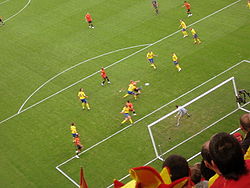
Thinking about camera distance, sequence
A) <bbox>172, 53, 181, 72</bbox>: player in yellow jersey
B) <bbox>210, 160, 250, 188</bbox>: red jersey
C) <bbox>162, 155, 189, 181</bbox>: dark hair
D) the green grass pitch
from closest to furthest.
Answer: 1. <bbox>210, 160, 250, 188</bbox>: red jersey
2. <bbox>162, 155, 189, 181</bbox>: dark hair
3. the green grass pitch
4. <bbox>172, 53, 181, 72</bbox>: player in yellow jersey

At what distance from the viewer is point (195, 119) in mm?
21484

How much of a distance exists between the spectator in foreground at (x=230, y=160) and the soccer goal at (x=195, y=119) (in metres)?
14.7

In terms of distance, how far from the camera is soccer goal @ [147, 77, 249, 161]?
68.0ft

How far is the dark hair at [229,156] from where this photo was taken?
539 cm

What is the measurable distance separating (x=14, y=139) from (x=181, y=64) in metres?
10.8

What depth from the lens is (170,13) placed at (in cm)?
3503

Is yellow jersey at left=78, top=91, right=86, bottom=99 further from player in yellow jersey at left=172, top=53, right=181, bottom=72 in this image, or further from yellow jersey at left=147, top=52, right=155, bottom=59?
player in yellow jersey at left=172, top=53, right=181, bottom=72

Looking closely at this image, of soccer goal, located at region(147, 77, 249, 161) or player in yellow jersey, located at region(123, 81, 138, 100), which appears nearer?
soccer goal, located at region(147, 77, 249, 161)

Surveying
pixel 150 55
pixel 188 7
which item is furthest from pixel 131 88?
pixel 188 7

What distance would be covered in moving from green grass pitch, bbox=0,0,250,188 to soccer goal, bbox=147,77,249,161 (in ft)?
0.35

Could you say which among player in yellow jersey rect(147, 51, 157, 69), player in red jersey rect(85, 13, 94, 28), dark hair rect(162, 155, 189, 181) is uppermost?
dark hair rect(162, 155, 189, 181)

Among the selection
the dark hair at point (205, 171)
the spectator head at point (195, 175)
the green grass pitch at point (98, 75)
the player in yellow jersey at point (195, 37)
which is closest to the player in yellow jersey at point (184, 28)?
the green grass pitch at point (98, 75)

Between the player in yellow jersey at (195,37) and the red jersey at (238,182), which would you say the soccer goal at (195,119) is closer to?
the player in yellow jersey at (195,37)

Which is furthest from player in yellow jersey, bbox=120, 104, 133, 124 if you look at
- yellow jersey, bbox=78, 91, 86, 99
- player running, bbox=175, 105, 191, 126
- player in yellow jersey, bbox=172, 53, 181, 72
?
player in yellow jersey, bbox=172, 53, 181, 72
